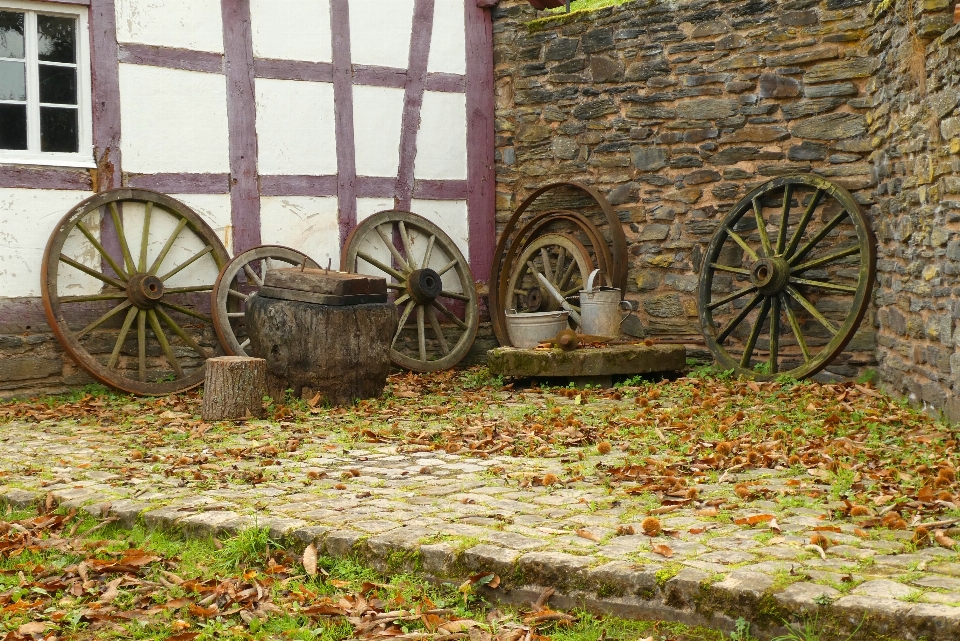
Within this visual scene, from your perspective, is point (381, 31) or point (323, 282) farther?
point (381, 31)

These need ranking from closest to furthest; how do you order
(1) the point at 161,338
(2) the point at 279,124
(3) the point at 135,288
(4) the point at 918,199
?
1. (4) the point at 918,199
2. (3) the point at 135,288
3. (1) the point at 161,338
4. (2) the point at 279,124

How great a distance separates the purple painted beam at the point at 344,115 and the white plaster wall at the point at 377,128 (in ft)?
0.23

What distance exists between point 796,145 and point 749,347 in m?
1.66

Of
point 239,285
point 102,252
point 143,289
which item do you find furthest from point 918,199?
point 102,252

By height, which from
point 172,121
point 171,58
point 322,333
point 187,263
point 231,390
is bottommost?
point 231,390

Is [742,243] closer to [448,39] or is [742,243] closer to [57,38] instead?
[448,39]

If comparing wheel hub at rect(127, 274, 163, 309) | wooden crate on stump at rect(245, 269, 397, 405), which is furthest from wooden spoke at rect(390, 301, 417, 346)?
wheel hub at rect(127, 274, 163, 309)

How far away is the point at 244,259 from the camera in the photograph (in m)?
8.87

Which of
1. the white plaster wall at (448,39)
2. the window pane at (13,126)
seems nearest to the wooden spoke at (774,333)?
the white plaster wall at (448,39)

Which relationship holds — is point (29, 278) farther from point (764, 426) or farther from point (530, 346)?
point (764, 426)

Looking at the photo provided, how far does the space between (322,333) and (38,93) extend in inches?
119

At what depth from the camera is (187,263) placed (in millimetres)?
8750

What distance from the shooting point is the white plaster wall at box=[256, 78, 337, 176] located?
919cm

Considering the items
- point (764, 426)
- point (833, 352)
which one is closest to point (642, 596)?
point (764, 426)
